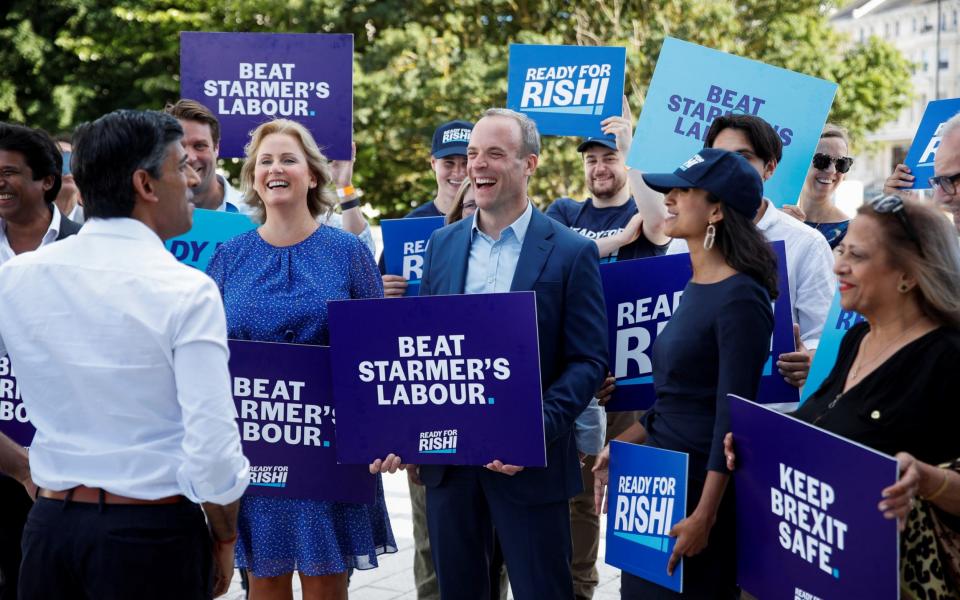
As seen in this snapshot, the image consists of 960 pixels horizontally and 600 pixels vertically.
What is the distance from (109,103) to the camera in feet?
83.6

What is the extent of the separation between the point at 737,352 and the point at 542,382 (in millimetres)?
883

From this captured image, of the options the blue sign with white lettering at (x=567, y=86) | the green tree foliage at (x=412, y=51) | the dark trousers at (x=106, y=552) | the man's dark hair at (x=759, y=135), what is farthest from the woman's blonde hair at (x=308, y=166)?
the green tree foliage at (x=412, y=51)

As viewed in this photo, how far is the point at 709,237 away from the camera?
12.2 ft

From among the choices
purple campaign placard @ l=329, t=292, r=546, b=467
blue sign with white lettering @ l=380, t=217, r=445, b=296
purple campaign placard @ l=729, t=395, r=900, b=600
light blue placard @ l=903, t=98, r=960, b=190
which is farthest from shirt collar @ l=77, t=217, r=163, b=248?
light blue placard @ l=903, t=98, r=960, b=190

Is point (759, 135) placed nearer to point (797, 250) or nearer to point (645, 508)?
point (797, 250)

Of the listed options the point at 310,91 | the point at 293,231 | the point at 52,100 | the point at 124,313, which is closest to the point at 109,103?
the point at 52,100

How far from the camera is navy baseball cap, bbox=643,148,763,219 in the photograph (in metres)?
3.70

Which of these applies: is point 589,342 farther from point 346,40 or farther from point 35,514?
point 346,40

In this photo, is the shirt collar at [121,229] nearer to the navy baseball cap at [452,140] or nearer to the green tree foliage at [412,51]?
the navy baseball cap at [452,140]

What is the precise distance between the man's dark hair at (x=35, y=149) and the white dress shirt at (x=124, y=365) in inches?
61.4

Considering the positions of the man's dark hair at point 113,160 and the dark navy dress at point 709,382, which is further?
the dark navy dress at point 709,382

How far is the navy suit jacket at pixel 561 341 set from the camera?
404cm

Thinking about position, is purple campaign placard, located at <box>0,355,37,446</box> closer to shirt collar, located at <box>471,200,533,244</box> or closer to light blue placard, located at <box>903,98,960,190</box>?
shirt collar, located at <box>471,200,533,244</box>

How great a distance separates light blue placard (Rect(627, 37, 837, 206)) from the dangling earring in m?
1.77
